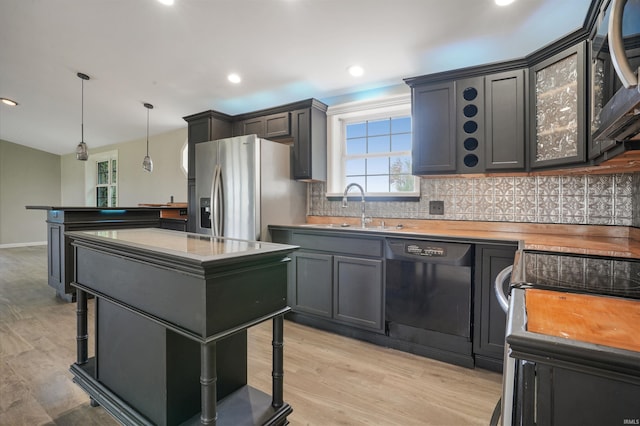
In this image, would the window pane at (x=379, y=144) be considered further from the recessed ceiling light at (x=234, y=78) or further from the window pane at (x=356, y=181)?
the recessed ceiling light at (x=234, y=78)

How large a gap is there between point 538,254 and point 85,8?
395cm

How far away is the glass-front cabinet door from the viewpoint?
6.51ft

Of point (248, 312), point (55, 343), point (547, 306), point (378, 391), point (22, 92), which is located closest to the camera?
point (547, 306)

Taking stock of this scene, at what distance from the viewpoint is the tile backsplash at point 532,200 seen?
7.38 ft

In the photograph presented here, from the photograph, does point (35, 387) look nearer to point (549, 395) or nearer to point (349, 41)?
point (549, 395)

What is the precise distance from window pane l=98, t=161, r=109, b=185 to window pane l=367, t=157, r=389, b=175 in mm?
7535

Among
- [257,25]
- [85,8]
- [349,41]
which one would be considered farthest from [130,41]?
[349,41]

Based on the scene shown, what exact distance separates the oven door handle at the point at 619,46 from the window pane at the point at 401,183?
2.64 meters

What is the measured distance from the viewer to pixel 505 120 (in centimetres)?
243

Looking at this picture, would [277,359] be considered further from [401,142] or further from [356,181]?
[401,142]

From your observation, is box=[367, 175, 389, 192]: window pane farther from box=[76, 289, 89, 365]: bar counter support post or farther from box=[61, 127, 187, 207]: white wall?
box=[61, 127, 187, 207]: white wall

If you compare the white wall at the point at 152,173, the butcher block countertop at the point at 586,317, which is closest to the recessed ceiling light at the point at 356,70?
the butcher block countertop at the point at 586,317

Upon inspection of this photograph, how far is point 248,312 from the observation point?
4.08ft

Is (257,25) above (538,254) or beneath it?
above
